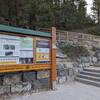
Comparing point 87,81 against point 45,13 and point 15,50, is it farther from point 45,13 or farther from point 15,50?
point 45,13

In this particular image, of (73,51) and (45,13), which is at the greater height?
(45,13)

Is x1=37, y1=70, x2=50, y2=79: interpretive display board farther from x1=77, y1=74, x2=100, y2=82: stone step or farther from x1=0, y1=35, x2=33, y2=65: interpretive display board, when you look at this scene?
x1=77, y1=74, x2=100, y2=82: stone step

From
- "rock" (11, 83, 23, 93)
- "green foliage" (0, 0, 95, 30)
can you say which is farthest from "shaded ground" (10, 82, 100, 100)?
"green foliage" (0, 0, 95, 30)

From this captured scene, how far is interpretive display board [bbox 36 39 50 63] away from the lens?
715 centimetres

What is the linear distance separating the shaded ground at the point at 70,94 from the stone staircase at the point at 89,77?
1.27 feet

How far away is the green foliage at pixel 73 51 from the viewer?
10.7 meters

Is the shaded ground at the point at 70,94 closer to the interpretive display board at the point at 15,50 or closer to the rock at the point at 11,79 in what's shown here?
the rock at the point at 11,79

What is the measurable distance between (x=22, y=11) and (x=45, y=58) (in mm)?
10823

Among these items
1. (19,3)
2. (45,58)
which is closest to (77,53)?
(45,58)

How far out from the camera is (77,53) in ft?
36.0

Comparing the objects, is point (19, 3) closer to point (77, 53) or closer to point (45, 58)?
point (77, 53)

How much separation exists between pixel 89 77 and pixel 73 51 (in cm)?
234

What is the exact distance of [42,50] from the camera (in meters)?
7.32

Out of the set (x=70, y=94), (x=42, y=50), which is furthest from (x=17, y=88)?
(x=70, y=94)
